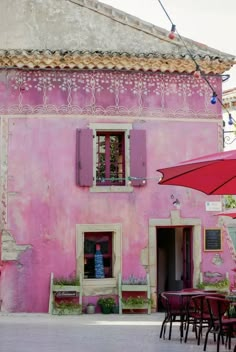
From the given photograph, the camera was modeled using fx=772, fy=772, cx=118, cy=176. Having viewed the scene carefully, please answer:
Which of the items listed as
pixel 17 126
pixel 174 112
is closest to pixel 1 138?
pixel 17 126

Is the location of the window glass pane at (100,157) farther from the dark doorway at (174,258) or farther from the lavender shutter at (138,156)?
the dark doorway at (174,258)

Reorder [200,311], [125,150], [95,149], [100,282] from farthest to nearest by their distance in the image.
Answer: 1. [125,150]
2. [95,149]
3. [100,282]
4. [200,311]

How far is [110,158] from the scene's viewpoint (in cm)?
1759

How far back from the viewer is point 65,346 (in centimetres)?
1078

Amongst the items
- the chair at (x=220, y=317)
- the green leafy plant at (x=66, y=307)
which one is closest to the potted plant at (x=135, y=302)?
the green leafy plant at (x=66, y=307)

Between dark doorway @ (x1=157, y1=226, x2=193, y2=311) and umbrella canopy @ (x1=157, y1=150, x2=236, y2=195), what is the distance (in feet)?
25.3

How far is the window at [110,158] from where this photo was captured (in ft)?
57.2

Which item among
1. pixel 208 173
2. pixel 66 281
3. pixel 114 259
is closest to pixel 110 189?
pixel 114 259

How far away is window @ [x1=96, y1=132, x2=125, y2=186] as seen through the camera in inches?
686

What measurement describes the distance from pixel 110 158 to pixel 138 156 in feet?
2.33

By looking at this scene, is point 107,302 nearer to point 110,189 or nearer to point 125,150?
point 110,189

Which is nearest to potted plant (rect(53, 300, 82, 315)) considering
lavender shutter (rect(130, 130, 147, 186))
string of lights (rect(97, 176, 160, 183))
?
string of lights (rect(97, 176, 160, 183))

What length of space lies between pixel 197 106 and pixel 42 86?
11.7 feet

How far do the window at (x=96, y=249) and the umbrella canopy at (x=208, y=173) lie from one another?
742cm
